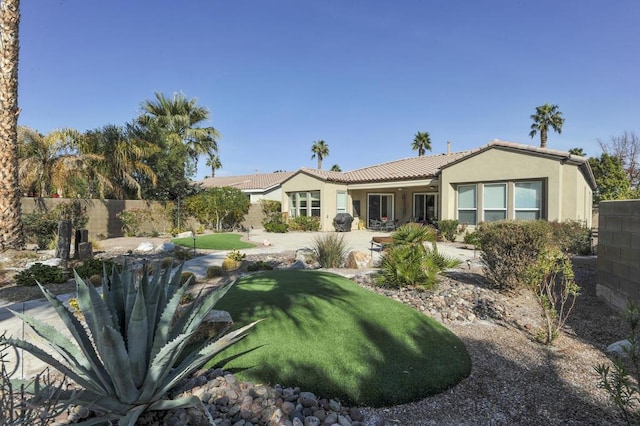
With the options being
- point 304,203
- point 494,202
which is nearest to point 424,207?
point 494,202

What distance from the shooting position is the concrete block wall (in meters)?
5.80

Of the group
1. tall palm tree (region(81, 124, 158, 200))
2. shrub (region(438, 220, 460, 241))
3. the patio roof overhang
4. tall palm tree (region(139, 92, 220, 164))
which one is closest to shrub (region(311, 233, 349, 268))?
shrub (region(438, 220, 460, 241))

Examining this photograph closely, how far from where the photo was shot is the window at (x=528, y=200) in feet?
51.8

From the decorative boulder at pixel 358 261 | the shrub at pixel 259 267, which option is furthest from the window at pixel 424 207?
the shrub at pixel 259 267

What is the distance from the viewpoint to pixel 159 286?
305cm

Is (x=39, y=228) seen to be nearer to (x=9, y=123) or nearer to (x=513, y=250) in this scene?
(x=9, y=123)

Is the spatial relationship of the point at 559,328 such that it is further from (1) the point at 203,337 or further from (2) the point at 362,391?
(1) the point at 203,337

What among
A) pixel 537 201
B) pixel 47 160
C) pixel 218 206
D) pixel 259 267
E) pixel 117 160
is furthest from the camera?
pixel 218 206

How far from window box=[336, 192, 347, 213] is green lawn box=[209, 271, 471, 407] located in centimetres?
1913

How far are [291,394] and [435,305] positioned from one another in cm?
374

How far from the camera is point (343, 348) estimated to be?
4293mm

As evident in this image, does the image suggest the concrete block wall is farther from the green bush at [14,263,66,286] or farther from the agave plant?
the green bush at [14,263,66,286]

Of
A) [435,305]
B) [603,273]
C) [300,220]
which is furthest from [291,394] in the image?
[300,220]

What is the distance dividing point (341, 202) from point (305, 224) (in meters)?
3.16
